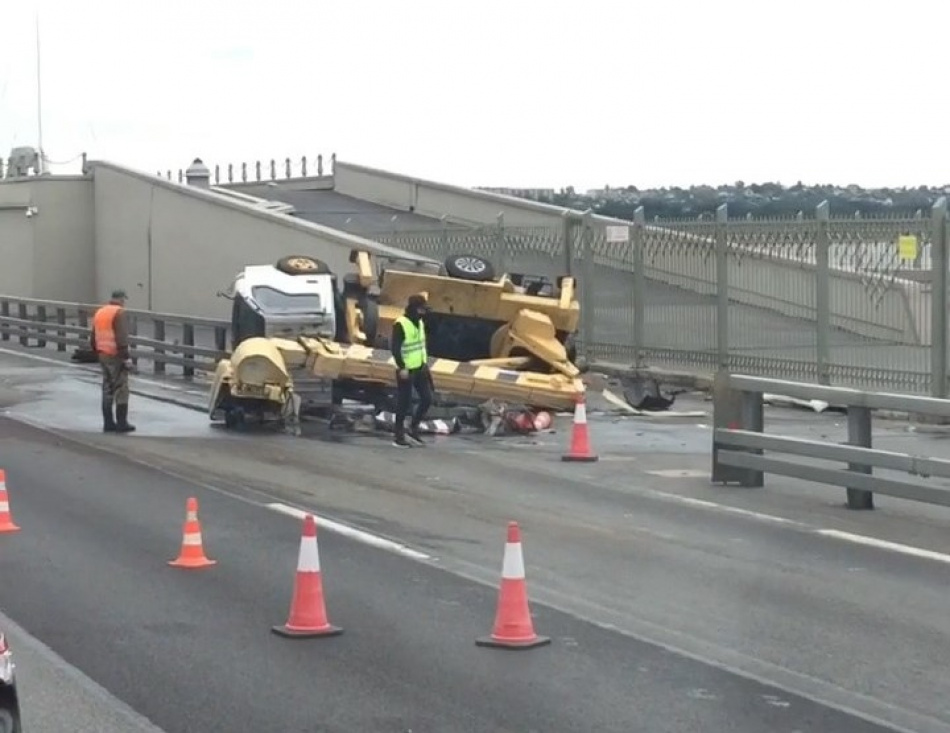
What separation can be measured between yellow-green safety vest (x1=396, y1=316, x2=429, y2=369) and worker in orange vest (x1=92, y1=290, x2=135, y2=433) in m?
3.62

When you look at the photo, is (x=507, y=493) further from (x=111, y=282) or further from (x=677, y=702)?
(x=111, y=282)

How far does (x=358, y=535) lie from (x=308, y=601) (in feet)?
11.5

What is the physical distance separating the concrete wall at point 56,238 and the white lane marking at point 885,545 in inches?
1548

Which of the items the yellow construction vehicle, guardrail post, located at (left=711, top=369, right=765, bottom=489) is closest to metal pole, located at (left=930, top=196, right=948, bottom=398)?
the yellow construction vehicle

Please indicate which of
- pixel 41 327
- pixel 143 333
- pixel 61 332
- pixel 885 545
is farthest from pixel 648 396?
pixel 143 333

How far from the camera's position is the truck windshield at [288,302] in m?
22.7

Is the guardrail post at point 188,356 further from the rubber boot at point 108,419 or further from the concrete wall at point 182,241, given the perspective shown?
the rubber boot at point 108,419

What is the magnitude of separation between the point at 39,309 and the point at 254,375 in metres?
20.8

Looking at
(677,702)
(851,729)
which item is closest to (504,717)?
(677,702)

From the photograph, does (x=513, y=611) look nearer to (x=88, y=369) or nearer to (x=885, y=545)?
(x=885, y=545)

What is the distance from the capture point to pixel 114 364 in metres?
20.8

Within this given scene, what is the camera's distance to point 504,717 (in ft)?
25.0

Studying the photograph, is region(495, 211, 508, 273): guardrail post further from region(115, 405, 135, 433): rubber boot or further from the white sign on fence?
region(115, 405, 135, 433): rubber boot

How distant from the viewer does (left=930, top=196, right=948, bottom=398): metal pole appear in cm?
2041
